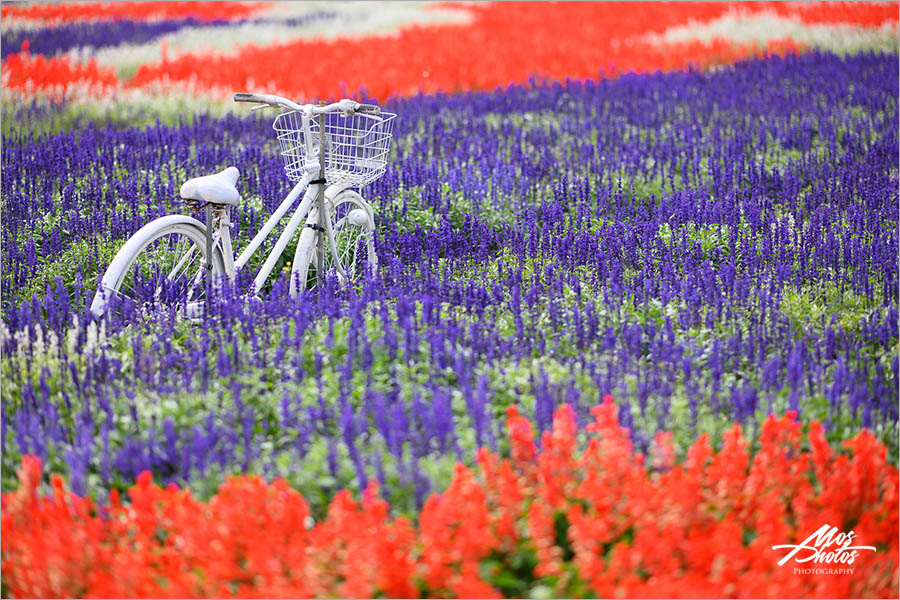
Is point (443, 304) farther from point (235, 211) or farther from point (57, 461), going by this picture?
point (235, 211)

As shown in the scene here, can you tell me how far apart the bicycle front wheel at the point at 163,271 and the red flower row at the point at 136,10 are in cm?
1196

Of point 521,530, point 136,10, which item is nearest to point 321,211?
point 521,530

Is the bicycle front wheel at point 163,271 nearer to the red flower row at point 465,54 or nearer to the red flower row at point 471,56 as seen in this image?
the red flower row at point 471,56

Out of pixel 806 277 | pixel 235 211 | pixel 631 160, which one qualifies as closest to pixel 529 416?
pixel 806 277

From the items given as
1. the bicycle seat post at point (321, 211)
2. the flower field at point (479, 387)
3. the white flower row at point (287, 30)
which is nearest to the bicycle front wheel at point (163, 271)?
the flower field at point (479, 387)

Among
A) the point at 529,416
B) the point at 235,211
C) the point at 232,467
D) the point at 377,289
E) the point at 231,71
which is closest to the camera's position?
the point at 232,467

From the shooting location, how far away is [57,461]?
262 centimetres

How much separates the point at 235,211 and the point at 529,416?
3.43 meters

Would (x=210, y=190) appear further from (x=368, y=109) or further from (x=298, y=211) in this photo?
(x=368, y=109)

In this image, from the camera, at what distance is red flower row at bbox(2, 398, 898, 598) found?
2125 mm
